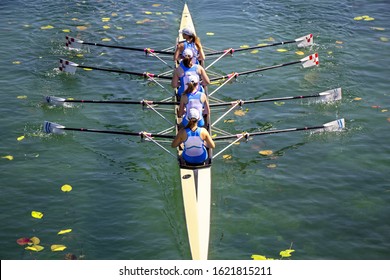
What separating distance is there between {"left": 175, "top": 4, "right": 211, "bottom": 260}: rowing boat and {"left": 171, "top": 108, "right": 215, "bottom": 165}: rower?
0.74 feet

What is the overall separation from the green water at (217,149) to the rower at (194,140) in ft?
3.72

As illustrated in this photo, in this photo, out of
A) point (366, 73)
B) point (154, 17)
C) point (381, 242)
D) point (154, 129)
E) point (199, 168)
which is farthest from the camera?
point (154, 17)

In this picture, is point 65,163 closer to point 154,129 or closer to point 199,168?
point 154,129

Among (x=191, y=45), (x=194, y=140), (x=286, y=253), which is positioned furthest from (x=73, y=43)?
(x=286, y=253)

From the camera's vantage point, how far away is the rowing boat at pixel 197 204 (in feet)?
39.9

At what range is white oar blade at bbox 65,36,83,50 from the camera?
21422 mm

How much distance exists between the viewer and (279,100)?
57.2ft

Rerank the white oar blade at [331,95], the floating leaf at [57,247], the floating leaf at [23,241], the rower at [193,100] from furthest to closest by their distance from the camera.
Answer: the white oar blade at [331,95]
the rower at [193,100]
the floating leaf at [23,241]
the floating leaf at [57,247]

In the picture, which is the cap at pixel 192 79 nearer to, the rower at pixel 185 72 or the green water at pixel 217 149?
the rower at pixel 185 72

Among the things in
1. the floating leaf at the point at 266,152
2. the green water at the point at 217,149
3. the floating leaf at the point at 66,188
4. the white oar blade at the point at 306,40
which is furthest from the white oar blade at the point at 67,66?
the white oar blade at the point at 306,40

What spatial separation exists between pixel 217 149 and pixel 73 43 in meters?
8.26

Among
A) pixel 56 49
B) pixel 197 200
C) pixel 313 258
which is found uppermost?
pixel 56 49

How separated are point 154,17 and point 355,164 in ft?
41.7
